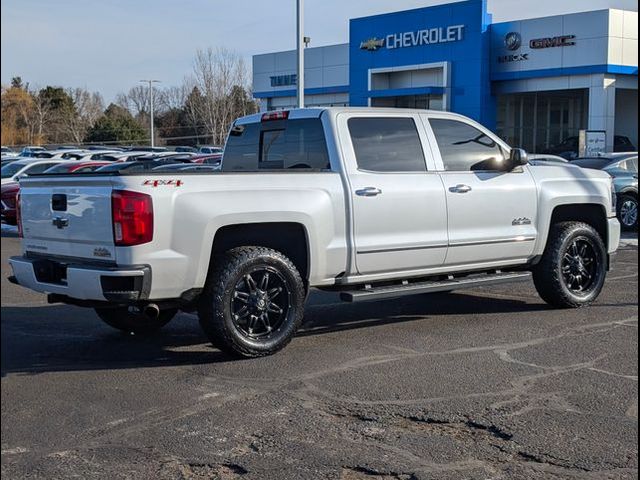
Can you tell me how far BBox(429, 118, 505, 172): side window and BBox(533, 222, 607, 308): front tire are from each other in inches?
43.7

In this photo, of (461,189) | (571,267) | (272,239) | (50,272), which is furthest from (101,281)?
(571,267)

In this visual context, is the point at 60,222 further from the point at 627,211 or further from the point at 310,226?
the point at 627,211

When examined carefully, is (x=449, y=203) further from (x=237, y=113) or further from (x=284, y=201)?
(x=237, y=113)

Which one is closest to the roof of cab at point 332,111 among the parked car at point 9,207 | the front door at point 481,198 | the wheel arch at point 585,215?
the front door at point 481,198

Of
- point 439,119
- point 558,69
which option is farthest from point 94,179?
point 558,69

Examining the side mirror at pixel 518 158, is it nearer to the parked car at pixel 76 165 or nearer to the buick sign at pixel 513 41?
the parked car at pixel 76 165

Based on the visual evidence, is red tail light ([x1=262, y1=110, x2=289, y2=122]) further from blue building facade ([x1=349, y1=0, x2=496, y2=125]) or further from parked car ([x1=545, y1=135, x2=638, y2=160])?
blue building facade ([x1=349, y1=0, x2=496, y2=125])

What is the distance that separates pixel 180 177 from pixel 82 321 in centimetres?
274

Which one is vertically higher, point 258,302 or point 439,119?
point 439,119

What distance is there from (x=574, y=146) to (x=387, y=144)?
A: 3563cm

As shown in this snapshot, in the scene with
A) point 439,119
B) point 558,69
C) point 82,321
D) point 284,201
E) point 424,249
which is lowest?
point 82,321

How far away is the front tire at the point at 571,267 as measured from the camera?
8539 mm

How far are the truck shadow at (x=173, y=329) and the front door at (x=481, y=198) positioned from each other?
83 cm

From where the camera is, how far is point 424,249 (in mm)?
7555
